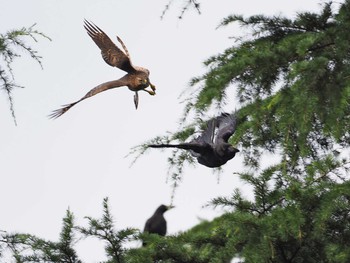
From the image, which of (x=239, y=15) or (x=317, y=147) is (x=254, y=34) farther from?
(x=317, y=147)

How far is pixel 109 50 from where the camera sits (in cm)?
391

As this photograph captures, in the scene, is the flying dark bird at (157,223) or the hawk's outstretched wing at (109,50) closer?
the hawk's outstretched wing at (109,50)

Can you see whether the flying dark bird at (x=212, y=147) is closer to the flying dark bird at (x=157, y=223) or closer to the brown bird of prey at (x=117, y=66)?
the brown bird of prey at (x=117, y=66)

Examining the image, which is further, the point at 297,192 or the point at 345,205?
the point at 345,205

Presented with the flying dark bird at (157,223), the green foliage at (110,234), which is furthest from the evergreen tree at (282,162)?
the flying dark bird at (157,223)

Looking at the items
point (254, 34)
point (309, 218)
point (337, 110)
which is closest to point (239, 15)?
point (254, 34)

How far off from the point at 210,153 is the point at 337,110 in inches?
26.8

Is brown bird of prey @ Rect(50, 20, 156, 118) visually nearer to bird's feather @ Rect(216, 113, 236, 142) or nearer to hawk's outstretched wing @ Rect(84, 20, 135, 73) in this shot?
hawk's outstretched wing @ Rect(84, 20, 135, 73)

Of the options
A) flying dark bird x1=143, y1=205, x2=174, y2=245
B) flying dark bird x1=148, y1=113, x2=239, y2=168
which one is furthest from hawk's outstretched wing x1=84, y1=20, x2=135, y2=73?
flying dark bird x1=143, y1=205, x2=174, y2=245

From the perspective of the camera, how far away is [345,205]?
3715 mm

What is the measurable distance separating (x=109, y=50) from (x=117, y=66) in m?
0.16

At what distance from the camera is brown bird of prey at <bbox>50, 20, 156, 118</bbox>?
344cm

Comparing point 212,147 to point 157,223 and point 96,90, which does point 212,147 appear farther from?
point 157,223

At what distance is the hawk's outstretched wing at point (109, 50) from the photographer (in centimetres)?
377
